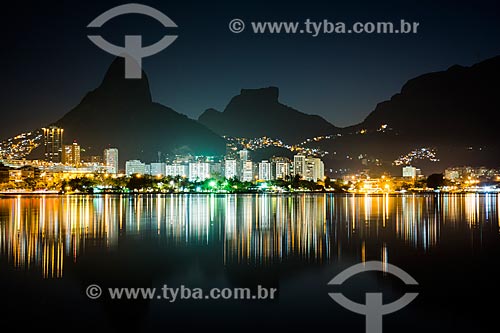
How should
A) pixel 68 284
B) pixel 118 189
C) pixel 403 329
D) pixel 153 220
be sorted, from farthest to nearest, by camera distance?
pixel 118 189 < pixel 153 220 < pixel 68 284 < pixel 403 329

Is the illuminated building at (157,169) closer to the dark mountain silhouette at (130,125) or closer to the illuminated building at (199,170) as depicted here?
the illuminated building at (199,170)

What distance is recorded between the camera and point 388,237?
17.2 meters

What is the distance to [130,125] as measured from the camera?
5851 inches

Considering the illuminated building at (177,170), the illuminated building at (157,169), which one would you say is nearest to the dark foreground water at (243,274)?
the illuminated building at (177,170)

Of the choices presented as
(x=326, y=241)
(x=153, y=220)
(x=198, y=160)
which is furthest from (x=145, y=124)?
(x=326, y=241)

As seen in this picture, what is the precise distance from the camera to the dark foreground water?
25.1 feet

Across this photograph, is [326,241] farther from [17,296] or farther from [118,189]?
[118,189]

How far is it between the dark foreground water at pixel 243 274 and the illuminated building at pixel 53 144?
116984 millimetres

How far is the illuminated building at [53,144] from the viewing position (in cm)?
13012

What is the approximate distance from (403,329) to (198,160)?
4689 inches

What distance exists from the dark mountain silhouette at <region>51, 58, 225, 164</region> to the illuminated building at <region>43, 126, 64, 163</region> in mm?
5339

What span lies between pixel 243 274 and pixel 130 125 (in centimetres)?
14260

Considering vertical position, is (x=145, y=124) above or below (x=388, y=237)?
above

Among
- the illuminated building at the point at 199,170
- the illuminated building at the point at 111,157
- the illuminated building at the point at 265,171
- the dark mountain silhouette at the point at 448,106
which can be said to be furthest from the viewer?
the dark mountain silhouette at the point at 448,106
